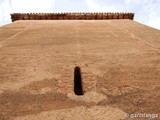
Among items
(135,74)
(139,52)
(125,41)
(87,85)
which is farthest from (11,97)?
(125,41)

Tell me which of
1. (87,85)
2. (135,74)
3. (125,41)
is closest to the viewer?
(87,85)

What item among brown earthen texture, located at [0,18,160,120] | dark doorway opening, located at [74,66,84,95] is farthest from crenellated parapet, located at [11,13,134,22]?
dark doorway opening, located at [74,66,84,95]

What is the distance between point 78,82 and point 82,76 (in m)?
0.10

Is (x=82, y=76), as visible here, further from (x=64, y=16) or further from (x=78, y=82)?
(x=64, y=16)

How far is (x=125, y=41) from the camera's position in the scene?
385cm

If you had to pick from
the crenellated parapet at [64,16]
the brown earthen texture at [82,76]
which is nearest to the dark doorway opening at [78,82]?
the brown earthen texture at [82,76]

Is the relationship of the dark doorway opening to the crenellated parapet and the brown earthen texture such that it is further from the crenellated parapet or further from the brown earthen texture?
the crenellated parapet

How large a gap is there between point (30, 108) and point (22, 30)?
3.23 metres

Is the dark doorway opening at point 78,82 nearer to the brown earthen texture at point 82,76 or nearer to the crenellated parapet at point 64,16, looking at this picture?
the brown earthen texture at point 82,76

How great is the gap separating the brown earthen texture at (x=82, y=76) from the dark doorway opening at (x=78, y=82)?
0.14 ft

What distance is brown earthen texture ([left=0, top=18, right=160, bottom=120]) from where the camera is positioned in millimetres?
1940

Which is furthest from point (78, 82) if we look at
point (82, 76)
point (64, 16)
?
point (64, 16)

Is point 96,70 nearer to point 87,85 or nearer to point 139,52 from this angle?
point 87,85

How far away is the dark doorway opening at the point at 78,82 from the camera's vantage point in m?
2.23
